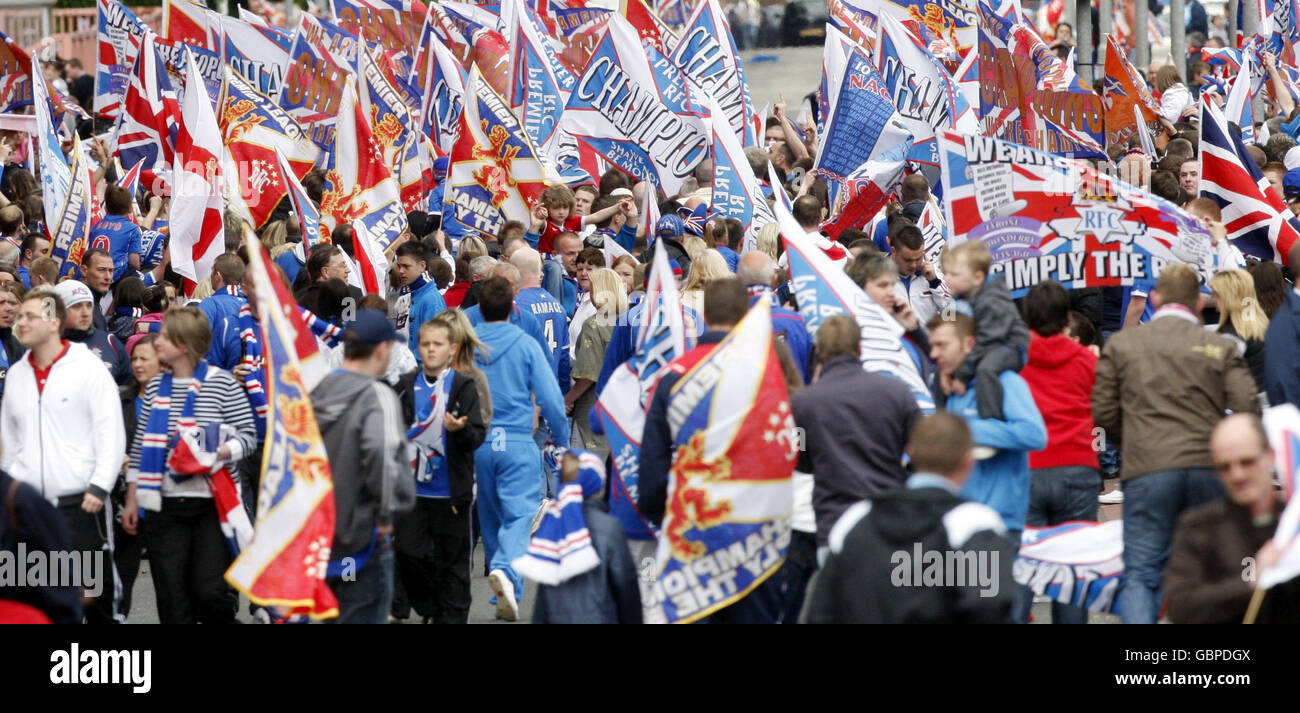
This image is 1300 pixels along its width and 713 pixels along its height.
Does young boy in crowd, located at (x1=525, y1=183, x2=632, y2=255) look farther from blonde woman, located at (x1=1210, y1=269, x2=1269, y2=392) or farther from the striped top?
blonde woman, located at (x1=1210, y1=269, x2=1269, y2=392)

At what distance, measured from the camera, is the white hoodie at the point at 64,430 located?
802cm

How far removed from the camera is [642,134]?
14242 mm

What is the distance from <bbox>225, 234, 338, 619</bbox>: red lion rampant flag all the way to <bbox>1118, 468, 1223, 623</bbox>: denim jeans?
311cm

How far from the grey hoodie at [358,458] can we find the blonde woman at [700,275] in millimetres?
3007

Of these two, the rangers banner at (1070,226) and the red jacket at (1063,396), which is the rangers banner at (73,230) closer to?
the rangers banner at (1070,226)

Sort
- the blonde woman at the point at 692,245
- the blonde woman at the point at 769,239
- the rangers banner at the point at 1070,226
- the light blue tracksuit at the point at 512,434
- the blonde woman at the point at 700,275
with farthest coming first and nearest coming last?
the blonde woman at the point at 692,245
the blonde woman at the point at 769,239
the blonde woman at the point at 700,275
the light blue tracksuit at the point at 512,434
the rangers banner at the point at 1070,226

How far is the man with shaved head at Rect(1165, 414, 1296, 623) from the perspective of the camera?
5555 mm

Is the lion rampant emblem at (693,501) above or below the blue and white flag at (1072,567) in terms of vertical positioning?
above

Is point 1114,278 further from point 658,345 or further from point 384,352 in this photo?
point 384,352

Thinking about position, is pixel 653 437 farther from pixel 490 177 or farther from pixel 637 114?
pixel 637 114

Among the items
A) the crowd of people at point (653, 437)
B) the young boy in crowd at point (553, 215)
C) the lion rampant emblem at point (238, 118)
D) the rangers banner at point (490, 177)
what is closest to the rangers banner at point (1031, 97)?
the young boy in crowd at point (553, 215)

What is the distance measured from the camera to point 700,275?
384 inches
